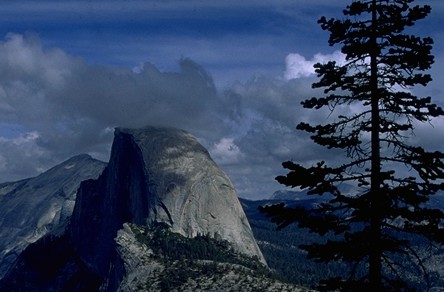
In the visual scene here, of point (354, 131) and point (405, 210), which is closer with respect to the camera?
point (405, 210)

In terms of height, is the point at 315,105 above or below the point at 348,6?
below

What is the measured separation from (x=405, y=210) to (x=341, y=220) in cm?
314

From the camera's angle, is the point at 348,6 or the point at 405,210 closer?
the point at 405,210

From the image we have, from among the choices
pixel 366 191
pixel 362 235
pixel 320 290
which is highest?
pixel 366 191

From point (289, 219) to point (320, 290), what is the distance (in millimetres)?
4443

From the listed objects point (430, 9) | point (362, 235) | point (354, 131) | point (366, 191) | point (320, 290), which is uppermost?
point (430, 9)

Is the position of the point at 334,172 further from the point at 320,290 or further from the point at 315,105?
the point at 320,290

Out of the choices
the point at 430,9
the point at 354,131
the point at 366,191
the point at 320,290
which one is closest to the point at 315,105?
the point at 354,131

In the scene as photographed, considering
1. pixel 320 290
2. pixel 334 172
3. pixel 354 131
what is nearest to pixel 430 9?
pixel 354 131

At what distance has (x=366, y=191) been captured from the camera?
32.2m

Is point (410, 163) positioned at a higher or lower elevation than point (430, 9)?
lower

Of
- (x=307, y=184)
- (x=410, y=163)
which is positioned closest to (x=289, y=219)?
(x=307, y=184)

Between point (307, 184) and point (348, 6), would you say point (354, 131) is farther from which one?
point (348, 6)

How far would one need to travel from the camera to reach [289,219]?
104 ft
